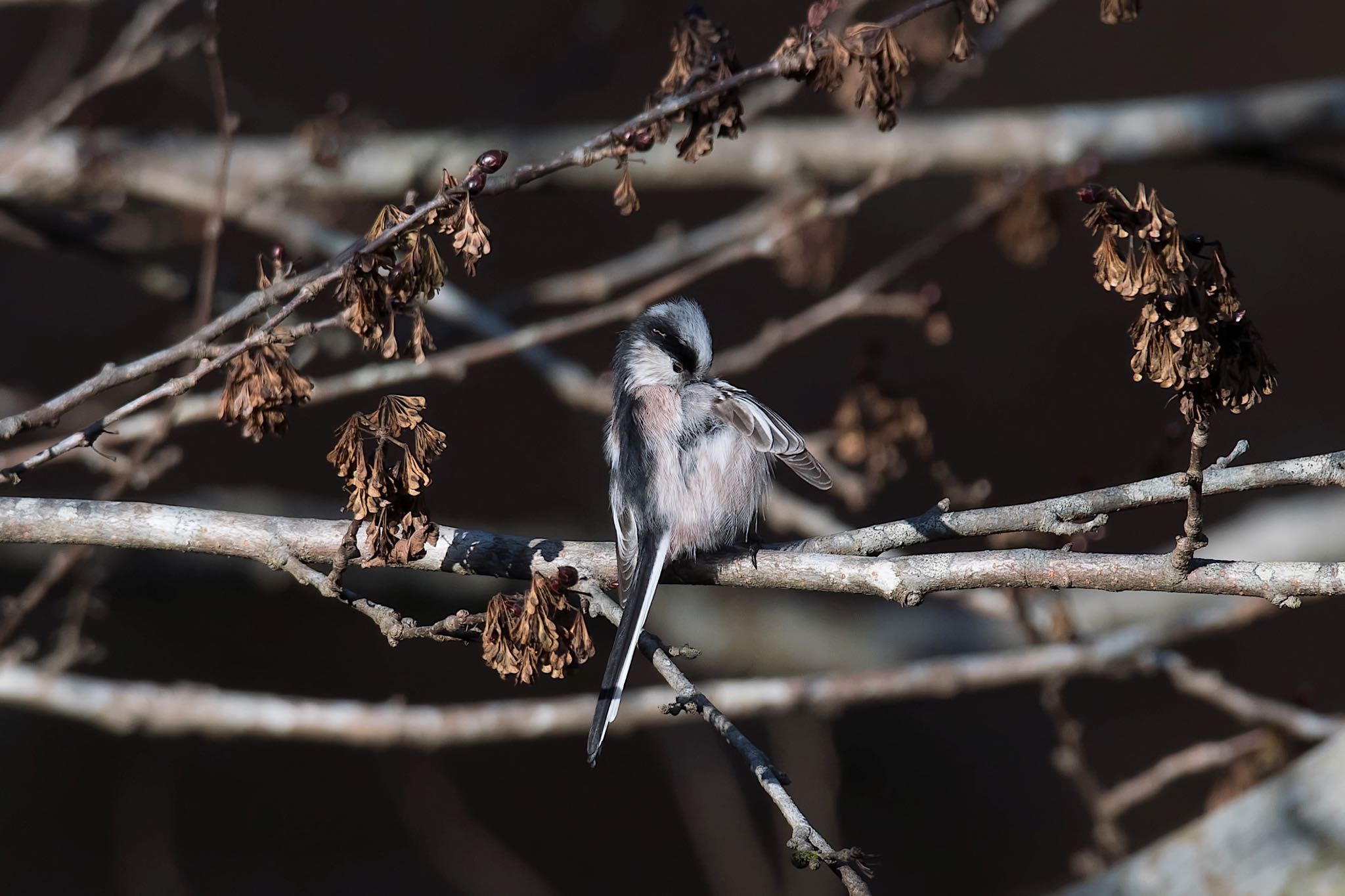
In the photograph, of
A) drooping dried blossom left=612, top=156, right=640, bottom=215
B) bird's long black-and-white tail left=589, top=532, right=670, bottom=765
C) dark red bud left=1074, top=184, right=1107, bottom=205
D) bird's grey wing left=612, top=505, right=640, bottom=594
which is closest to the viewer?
dark red bud left=1074, top=184, right=1107, bottom=205

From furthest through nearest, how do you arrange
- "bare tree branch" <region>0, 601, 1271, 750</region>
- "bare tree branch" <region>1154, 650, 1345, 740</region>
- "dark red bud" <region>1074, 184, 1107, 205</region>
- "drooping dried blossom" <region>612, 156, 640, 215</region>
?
"bare tree branch" <region>0, 601, 1271, 750</region>
"bare tree branch" <region>1154, 650, 1345, 740</region>
"drooping dried blossom" <region>612, 156, 640, 215</region>
"dark red bud" <region>1074, 184, 1107, 205</region>

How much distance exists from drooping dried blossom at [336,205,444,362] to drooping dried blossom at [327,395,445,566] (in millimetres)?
88

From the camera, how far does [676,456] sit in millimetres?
2562

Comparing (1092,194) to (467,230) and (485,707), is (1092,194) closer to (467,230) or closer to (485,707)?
(467,230)

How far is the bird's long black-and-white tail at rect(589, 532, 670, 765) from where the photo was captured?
6.47 feet

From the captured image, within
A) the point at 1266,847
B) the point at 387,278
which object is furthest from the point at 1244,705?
the point at 387,278

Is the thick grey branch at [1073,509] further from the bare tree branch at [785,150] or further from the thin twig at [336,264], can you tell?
the bare tree branch at [785,150]

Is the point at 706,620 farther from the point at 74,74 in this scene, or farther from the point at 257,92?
the point at 74,74

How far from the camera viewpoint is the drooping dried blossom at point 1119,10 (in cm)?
183

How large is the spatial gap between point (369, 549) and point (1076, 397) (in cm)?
545

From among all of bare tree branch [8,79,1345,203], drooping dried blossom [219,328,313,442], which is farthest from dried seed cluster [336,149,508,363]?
bare tree branch [8,79,1345,203]

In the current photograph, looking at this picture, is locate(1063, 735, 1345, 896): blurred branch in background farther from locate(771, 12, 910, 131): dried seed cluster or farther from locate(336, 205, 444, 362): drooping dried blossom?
locate(336, 205, 444, 362): drooping dried blossom

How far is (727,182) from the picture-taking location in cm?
406

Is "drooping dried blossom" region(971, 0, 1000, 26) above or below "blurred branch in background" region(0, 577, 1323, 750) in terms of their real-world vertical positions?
above
